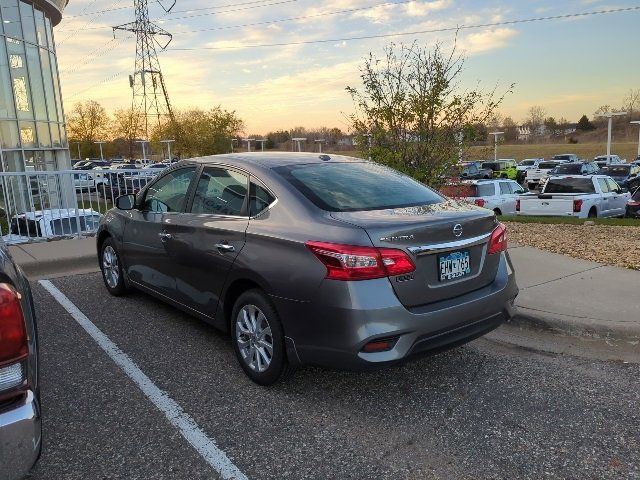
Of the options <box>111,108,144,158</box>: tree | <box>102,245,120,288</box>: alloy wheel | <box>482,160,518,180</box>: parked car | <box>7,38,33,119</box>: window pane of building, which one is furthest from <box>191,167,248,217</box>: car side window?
<box>111,108,144,158</box>: tree

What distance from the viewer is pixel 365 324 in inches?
120

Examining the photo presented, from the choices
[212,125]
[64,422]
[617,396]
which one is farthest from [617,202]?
[212,125]

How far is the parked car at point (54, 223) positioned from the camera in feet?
28.4

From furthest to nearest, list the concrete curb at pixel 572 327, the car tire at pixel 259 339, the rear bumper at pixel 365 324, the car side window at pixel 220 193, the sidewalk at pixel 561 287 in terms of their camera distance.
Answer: the sidewalk at pixel 561 287
the concrete curb at pixel 572 327
the car side window at pixel 220 193
the car tire at pixel 259 339
the rear bumper at pixel 365 324

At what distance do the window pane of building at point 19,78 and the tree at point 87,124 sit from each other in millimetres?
58990

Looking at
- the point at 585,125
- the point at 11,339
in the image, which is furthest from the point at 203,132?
the point at 585,125

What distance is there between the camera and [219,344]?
14.9ft

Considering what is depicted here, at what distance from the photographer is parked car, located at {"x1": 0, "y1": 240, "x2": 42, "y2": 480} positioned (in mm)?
1980

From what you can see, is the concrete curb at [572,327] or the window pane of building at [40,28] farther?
the window pane of building at [40,28]

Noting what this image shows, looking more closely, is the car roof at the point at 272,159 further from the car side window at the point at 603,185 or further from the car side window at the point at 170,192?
the car side window at the point at 603,185

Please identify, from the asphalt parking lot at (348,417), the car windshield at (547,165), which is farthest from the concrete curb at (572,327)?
the car windshield at (547,165)

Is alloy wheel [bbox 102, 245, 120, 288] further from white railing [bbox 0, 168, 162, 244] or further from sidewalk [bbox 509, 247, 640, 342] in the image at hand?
sidewalk [bbox 509, 247, 640, 342]

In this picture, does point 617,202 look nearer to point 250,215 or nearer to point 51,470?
point 250,215

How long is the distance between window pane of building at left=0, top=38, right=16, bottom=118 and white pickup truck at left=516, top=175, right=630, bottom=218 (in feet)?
59.2
